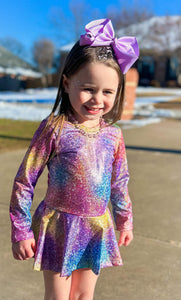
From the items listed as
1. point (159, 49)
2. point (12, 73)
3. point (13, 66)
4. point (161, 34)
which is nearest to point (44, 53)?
point (13, 66)

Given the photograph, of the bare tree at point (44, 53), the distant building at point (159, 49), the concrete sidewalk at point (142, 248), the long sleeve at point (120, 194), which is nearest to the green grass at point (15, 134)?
the concrete sidewalk at point (142, 248)

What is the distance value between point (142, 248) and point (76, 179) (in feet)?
4.81

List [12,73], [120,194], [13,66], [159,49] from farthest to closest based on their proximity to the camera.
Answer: [159,49], [13,66], [12,73], [120,194]

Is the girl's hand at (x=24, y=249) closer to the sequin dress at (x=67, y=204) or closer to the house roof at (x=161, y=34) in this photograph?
the sequin dress at (x=67, y=204)

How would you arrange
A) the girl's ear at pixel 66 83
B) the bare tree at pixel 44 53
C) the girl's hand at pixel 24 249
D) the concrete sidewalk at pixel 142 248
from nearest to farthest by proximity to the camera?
the girl's hand at pixel 24 249, the girl's ear at pixel 66 83, the concrete sidewalk at pixel 142 248, the bare tree at pixel 44 53

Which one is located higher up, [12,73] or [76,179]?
[12,73]

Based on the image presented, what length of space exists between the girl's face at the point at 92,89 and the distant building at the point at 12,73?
36385 millimetres

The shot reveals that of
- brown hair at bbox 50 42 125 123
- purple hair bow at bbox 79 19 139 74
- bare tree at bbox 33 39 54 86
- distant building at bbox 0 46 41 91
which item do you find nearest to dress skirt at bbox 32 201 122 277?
brown hair at bbox 50 42 125 123

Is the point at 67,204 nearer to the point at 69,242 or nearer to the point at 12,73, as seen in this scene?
the point at 69,242

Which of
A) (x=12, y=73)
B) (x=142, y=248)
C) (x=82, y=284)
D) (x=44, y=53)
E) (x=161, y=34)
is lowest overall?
(x=142, y=248)

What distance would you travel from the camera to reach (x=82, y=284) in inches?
67.6

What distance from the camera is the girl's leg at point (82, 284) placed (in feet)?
5.59

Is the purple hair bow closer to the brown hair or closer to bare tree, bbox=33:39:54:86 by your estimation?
the brown hair

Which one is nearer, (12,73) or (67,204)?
(67,204)
